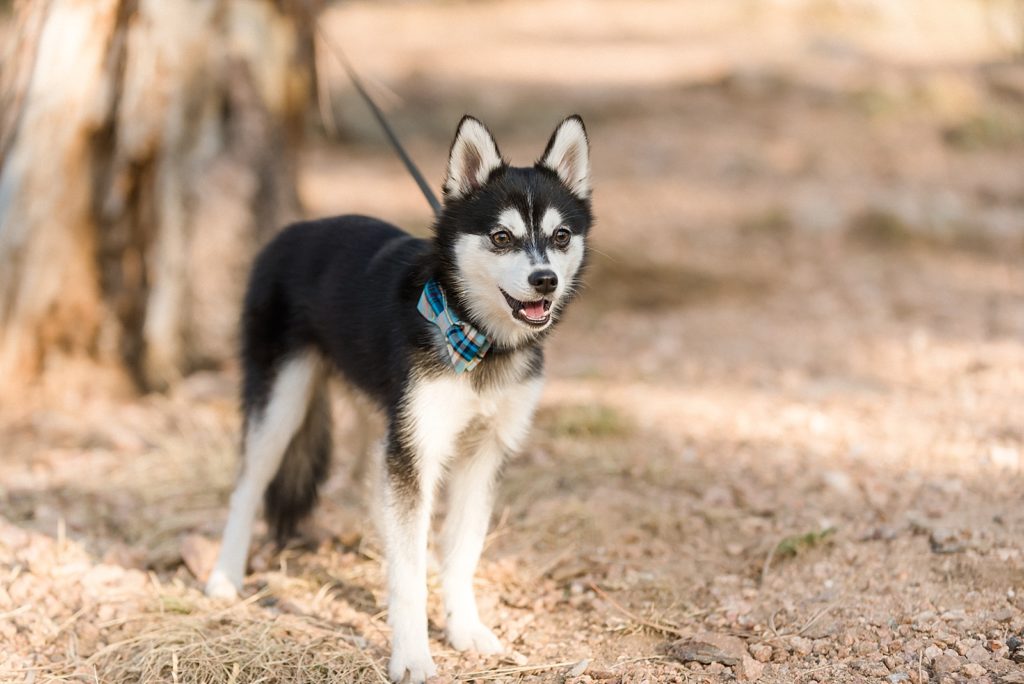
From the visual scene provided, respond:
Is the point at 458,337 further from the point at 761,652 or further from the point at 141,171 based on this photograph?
the point at 141,171

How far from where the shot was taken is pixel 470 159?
3.85 meters

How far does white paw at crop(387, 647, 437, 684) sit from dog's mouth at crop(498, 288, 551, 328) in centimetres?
122

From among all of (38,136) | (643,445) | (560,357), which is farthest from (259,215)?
(643,445)

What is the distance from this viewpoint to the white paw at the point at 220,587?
4242 mm

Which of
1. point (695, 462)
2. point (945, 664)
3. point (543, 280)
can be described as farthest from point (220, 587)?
point (945, 664)

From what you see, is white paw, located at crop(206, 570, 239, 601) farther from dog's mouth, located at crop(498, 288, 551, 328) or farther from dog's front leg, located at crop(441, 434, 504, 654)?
dog's mouth, located at crop(498, 288, 551, 328)

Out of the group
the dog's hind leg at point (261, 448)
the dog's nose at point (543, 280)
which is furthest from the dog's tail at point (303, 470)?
the dog's nose at point (543, 280)

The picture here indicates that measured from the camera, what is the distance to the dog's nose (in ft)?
11.6

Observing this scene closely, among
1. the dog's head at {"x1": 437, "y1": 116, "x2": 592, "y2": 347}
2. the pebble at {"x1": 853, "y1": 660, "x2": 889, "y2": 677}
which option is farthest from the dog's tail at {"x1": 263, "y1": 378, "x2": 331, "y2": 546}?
the pebble at {"x1": 853, "y1": 660, "x2": 889, "y2": 677}

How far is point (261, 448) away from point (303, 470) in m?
0.25

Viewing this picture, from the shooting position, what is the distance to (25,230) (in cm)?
605

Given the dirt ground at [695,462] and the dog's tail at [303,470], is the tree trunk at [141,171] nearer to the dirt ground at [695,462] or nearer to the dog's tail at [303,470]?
the dirt ground at [695,462]

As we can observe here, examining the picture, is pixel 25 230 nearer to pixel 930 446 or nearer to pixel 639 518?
pixel 639 518

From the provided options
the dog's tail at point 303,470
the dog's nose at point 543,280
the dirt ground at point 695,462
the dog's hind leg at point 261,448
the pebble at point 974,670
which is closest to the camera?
the pebble at point 974,670
